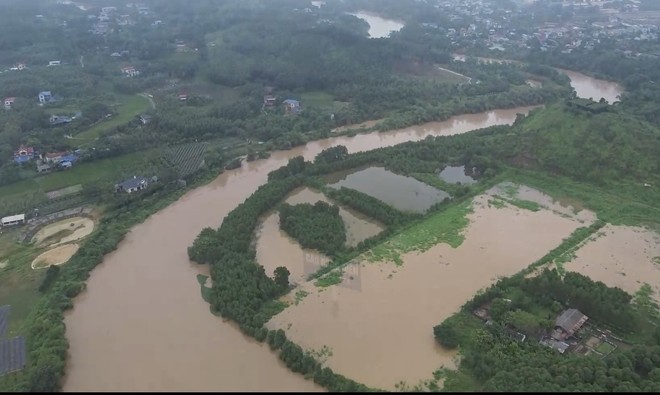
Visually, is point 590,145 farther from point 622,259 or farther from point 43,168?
point 43,168

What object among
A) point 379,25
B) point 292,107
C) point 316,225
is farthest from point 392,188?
point 379,25

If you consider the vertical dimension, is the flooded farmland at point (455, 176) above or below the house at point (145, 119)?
above

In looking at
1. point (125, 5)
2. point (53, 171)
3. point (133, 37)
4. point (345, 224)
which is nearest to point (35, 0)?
point (125, 5)

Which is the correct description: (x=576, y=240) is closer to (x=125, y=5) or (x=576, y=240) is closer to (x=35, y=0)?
(x=125, y=5)

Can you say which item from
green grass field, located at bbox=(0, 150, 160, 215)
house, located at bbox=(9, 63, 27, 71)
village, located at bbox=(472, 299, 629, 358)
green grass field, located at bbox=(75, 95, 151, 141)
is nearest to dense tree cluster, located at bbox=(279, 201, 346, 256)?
village, located at bbox=(472, 299, 629, 358)

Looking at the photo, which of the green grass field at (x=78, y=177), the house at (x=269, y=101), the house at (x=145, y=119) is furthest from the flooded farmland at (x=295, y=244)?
the house at (x=269, y=101)

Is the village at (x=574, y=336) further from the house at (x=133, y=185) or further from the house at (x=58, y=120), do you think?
the house at (x=58, y=120)

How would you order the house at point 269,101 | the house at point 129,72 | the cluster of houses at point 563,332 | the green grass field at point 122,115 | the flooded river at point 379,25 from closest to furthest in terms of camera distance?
the cluster of houses at point 563,332
the green grass field at point 122,115
the house at point 269,101
the house at point 129,72
the flooded river at point 379,25

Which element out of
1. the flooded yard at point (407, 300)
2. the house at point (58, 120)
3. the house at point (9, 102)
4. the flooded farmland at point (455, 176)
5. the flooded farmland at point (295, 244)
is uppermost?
the flooded yard at point (407, 300)
